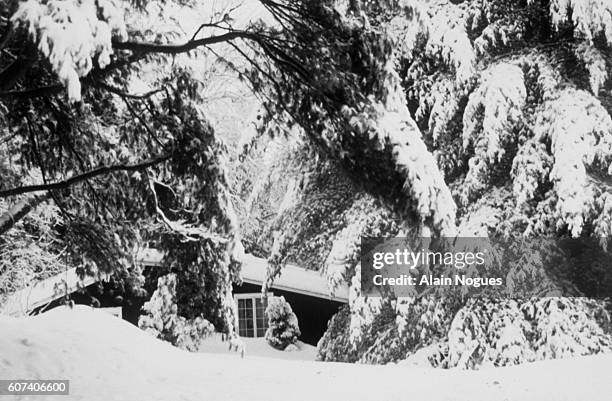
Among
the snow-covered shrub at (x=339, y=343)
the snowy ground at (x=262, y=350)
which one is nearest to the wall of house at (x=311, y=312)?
the snowy ground at (x=262, y=350)

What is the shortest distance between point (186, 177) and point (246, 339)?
1174 cm

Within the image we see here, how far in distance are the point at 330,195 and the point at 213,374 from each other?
664 cm

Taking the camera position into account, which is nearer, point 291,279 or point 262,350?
point 291,279

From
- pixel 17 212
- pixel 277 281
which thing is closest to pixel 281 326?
pixel 277 281

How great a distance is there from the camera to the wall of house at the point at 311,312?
60.0 feet

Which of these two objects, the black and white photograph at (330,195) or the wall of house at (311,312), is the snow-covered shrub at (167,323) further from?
the wall of house at (311,312)

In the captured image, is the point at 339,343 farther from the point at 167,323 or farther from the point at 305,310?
the point at 305,310

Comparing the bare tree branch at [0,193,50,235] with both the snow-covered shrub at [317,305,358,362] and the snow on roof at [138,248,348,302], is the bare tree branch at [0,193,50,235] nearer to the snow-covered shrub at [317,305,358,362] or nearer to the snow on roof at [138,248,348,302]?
the snow-covered shrub at [317,305,358,362]

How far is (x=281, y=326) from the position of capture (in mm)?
17781

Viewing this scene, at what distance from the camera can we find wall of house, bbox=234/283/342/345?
18297 mm

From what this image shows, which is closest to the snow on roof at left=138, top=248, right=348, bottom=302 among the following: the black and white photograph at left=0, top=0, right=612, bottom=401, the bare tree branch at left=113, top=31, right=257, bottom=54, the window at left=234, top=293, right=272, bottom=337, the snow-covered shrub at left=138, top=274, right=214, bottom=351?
the black and white photograph at left=0, top=0, right=612, bottom=401

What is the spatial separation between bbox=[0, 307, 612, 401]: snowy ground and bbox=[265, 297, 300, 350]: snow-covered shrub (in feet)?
29.6

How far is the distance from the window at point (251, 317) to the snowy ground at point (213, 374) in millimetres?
10530

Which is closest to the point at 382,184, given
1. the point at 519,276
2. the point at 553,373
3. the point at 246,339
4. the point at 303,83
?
the point at 303,83
